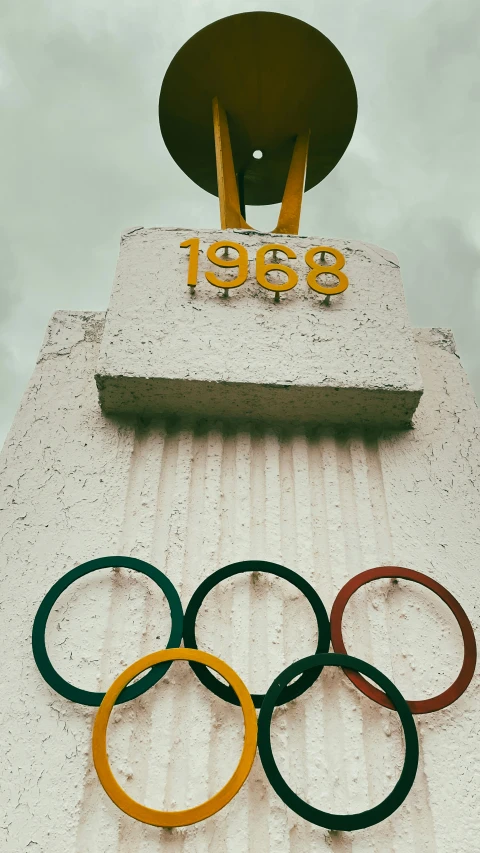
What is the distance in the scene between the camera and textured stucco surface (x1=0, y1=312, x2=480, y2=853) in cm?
176

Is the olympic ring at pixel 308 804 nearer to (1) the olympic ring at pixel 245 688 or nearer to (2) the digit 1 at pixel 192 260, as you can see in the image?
(1) the olympic ring at pixel 245 688

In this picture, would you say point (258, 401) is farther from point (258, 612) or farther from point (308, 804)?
point (308, 804)

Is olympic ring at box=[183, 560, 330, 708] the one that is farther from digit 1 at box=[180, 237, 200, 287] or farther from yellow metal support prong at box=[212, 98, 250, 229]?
yellow metal support prong at box=[212, 98, 250, 229]

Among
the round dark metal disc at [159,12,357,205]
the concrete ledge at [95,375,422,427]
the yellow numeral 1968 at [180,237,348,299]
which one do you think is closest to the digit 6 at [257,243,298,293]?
the yellow numeral 1968 at [180,237,348,299]

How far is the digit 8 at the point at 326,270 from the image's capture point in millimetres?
2824

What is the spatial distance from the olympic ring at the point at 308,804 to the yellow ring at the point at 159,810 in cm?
7

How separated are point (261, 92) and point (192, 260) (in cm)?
234

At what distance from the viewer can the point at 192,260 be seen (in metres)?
2.90

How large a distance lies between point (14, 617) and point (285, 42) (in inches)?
169

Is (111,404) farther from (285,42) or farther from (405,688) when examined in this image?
(285,42)

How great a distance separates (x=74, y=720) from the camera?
1872 mm

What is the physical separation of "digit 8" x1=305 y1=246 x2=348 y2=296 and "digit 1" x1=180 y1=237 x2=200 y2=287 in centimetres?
56

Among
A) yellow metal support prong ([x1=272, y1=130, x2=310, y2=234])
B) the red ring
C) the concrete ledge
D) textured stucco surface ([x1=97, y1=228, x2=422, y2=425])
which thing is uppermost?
yellow metal support prong ([x1=272, y1=130, x2=310, y2=234])

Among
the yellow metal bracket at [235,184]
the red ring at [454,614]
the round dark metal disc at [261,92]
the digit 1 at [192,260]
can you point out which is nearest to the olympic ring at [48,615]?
the red ring at [454,614]
